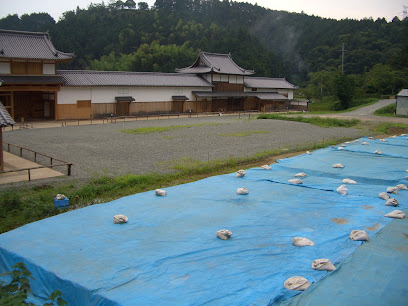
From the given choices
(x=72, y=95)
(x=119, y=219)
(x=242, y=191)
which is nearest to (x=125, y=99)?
(x=72, y=95)

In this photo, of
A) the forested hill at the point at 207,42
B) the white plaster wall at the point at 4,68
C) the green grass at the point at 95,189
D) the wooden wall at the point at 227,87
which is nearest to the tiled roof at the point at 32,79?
the white plaster wall at the point at 4,68

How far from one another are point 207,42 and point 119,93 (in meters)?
36.9

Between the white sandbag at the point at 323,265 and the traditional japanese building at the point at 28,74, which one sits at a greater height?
the traditional japanese building at the point at 28,74

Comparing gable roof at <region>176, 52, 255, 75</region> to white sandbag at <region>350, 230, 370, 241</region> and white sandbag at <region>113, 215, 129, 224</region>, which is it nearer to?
white sandbag at <region>113, 215, 129, 224</region>

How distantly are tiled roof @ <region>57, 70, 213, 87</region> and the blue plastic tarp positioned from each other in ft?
72.7

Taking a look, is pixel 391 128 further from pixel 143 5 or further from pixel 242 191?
pixel 143 5

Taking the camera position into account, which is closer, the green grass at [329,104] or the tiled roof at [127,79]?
the tiled roof at [127,79]

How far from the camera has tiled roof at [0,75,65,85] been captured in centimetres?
2409

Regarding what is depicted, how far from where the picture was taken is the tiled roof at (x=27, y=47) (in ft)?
80.6

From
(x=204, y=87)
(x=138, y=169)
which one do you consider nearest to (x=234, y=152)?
(x=138, y=169)

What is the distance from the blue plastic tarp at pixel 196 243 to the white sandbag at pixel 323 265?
106mm

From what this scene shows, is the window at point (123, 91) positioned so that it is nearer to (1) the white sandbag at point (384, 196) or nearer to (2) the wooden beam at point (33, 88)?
(2) the wooden beam at point (33, 88)

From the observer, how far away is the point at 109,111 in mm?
30250

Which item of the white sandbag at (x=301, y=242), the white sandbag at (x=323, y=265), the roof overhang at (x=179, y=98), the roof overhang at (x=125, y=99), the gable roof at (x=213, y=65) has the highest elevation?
the gable roof at (x=213, y=65)
